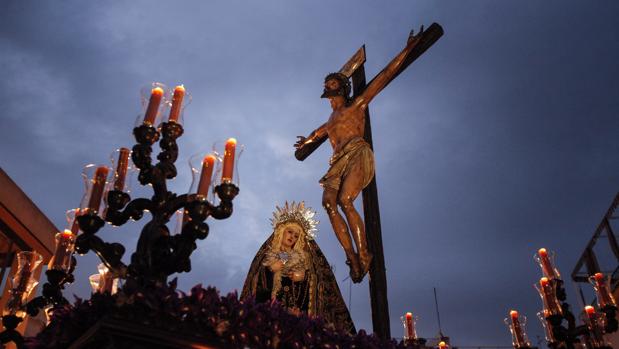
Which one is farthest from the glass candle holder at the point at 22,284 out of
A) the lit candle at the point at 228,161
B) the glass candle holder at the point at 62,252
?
the lit candle at the point at 228,161

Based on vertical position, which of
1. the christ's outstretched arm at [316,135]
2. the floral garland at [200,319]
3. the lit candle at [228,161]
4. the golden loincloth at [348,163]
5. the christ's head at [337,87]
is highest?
the christ's head at [337,87]

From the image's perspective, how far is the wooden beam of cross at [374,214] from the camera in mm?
4840

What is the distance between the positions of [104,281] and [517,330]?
4028 mm

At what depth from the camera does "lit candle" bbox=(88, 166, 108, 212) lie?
3373 mm

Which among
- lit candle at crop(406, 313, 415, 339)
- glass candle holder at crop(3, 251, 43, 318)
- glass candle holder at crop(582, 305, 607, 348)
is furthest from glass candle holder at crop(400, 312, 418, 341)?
glass candle holder at crop(3, 251, 43, 318)

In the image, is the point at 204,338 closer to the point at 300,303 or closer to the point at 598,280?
the point at 300,303

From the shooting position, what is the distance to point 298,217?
5.43 meters

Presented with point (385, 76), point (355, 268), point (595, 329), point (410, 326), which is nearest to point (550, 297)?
point (595, 329)

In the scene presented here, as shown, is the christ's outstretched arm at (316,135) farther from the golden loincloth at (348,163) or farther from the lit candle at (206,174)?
the lit candle at (206,174)

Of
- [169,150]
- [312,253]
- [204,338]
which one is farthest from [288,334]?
[312,253]

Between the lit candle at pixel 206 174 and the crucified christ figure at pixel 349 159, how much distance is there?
1.92 metres

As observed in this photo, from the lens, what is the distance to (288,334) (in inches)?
118

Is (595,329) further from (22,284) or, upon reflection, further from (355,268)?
(22,284)

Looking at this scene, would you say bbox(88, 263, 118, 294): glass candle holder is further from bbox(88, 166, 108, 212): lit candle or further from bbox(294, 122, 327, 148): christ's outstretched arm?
bbox(294, 122, 327, 148): christ's outstretched arm
